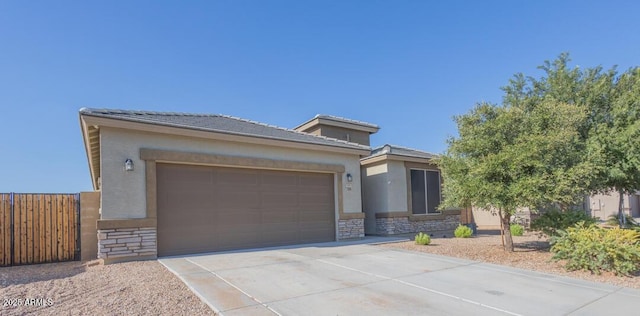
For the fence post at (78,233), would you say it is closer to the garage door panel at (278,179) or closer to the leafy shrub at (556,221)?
the garage door panel at (278,179)

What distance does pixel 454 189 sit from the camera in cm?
993

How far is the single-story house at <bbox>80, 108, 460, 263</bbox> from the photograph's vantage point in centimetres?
872

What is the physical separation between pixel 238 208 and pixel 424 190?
29.5ft

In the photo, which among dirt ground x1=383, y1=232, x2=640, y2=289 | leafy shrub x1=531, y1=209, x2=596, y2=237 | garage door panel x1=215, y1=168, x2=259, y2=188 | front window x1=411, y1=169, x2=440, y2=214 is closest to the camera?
dirt ground x1=383, y1=232, x2=640, y2=289

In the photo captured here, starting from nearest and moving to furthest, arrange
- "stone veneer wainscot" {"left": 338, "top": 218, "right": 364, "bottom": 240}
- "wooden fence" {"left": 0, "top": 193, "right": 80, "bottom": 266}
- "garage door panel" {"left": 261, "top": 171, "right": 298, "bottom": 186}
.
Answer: "wooden fence" {"left": 0, "top": 193, "right": 80, "bottom": 266}, "garage door panel" {"left": 261, "top": 171, "right": 298, "bottom": 186}, "stone veneer wainscot" {"left": 338, "top": 218, "right": 364, "bottom": 240}

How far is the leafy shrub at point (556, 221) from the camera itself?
956 cm

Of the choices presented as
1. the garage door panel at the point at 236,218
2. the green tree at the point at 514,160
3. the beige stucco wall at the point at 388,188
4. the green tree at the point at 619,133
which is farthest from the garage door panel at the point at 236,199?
the green tree at the point at 619,133

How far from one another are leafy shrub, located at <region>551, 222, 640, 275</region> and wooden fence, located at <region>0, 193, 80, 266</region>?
12.4m

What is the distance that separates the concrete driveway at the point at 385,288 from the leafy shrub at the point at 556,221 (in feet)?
10.4

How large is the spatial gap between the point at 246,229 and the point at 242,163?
6.71 feet

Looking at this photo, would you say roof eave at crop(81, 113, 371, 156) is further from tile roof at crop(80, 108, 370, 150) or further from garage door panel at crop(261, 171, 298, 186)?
garage door panel at crop(261, 171, 298, 186)

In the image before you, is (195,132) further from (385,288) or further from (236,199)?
(385,288)

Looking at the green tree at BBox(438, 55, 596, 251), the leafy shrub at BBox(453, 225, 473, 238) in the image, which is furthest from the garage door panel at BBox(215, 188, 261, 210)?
the leafy shrub at BBox(453, 225, 473, 238)

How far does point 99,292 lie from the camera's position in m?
5.72
